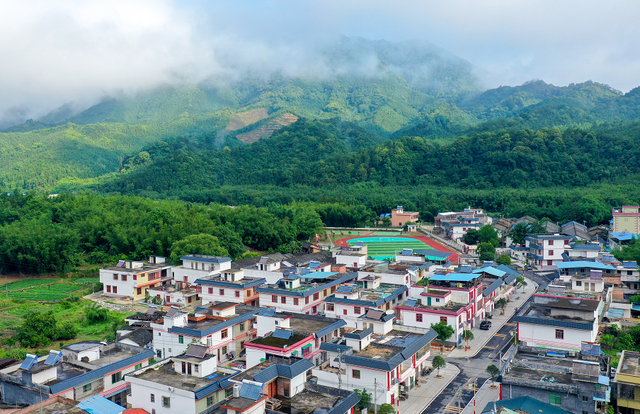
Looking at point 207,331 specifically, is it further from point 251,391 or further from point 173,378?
point 251,391

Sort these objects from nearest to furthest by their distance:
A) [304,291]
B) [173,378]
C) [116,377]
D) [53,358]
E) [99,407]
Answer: [99,407], [173,378], [53,358], [116,377], [304,291]

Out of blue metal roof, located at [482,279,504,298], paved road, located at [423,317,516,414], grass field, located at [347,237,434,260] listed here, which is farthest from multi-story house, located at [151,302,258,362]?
grass field, located at [347,237,434,260]

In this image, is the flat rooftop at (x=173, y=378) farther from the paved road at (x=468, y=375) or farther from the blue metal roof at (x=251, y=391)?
the paved road at (x=468, y=375)

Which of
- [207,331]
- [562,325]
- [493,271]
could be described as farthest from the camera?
[493,271]

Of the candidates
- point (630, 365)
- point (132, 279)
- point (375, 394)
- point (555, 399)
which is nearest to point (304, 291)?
point (375, 394)

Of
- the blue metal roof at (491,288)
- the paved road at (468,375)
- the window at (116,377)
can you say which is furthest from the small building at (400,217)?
the window at (116,377)

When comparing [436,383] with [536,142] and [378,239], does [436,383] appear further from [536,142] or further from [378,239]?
[536,142]
